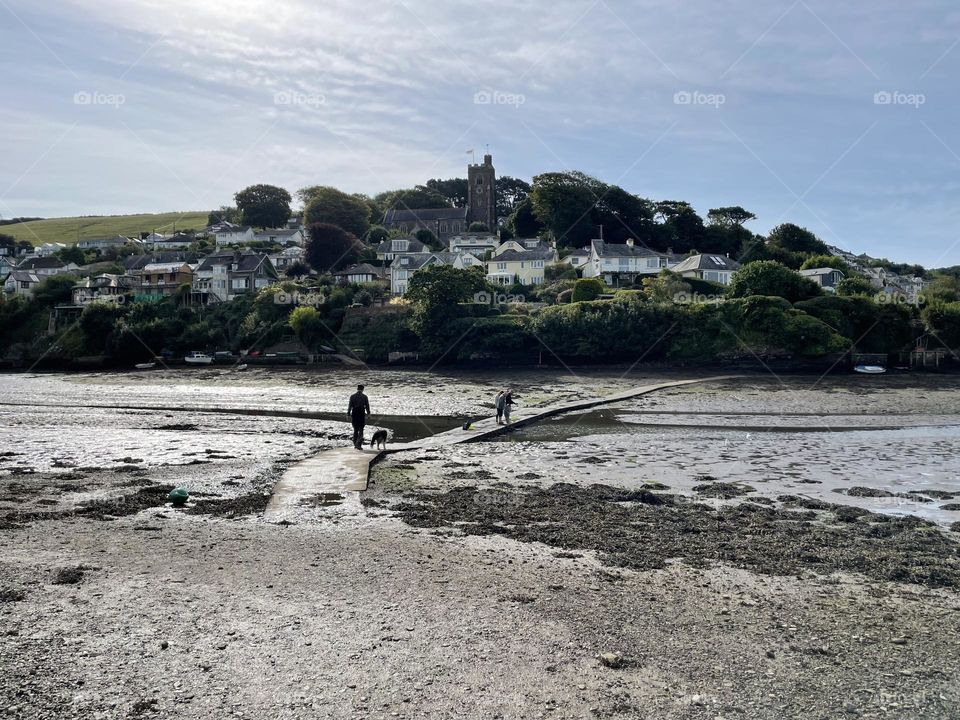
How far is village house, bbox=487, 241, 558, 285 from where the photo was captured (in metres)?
79.0

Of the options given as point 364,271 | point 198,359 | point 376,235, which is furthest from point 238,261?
point 198,359

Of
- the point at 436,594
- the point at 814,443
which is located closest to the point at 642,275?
the point at 814,443

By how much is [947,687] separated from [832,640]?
121 centimetres

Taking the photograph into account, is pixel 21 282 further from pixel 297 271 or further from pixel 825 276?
pixel 825 276

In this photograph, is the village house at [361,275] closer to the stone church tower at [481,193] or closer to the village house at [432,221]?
the village house at [432,221]

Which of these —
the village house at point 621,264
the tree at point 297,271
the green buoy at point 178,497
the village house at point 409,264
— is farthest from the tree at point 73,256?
the green buoy at point 178,497

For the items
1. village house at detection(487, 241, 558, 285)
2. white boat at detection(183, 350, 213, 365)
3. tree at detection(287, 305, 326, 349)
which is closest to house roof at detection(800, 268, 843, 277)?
village house at detection(487, 241, 558, 285)

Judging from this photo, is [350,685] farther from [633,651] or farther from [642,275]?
[642,275]

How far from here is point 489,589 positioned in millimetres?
9242

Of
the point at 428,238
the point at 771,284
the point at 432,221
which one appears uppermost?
the point at 432,221

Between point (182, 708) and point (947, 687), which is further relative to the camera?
point (947, 687)

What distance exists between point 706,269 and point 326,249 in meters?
47.8

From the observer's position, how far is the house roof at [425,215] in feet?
415

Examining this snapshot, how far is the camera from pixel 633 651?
7.48 metres
